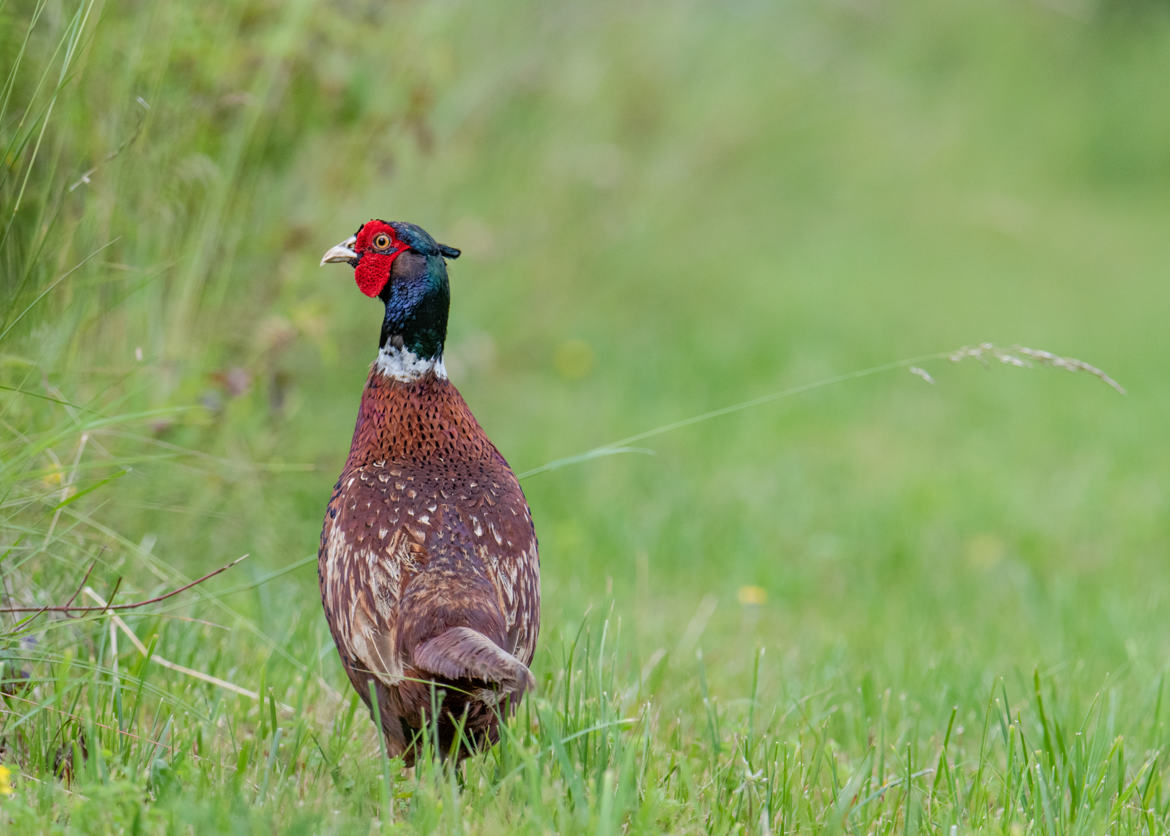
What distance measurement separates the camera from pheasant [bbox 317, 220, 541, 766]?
2158 mm

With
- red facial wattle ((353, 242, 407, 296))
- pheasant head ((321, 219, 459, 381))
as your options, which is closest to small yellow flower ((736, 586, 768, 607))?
pheasant head ((321, 219, 459, 381))

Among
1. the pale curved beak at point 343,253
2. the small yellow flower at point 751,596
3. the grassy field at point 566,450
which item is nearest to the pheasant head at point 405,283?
the pale curved beak at point 343,253

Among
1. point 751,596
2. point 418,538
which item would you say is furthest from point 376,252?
point 751,596

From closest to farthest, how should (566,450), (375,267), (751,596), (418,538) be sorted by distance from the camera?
(418,538) → (375,267) → (751,596) → (566,450)

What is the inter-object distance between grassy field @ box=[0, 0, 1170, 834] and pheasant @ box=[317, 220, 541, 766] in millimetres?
136

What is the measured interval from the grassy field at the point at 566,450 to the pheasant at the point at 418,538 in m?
0.14

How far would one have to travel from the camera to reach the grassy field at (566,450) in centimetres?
234

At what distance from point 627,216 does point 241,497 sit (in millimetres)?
4097

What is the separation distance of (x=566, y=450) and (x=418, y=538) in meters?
3.55

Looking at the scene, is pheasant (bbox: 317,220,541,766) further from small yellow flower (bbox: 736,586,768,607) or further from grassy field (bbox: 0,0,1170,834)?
small yellow flower (bbox: 736,586,768,607)

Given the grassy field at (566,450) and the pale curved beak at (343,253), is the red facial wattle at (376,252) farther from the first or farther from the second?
the grassy field at (566,450)

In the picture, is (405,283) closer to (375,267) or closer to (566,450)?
(375,267)

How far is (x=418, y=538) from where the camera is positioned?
2.27 m

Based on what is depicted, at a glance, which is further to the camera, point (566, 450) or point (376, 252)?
point (566, 450)
